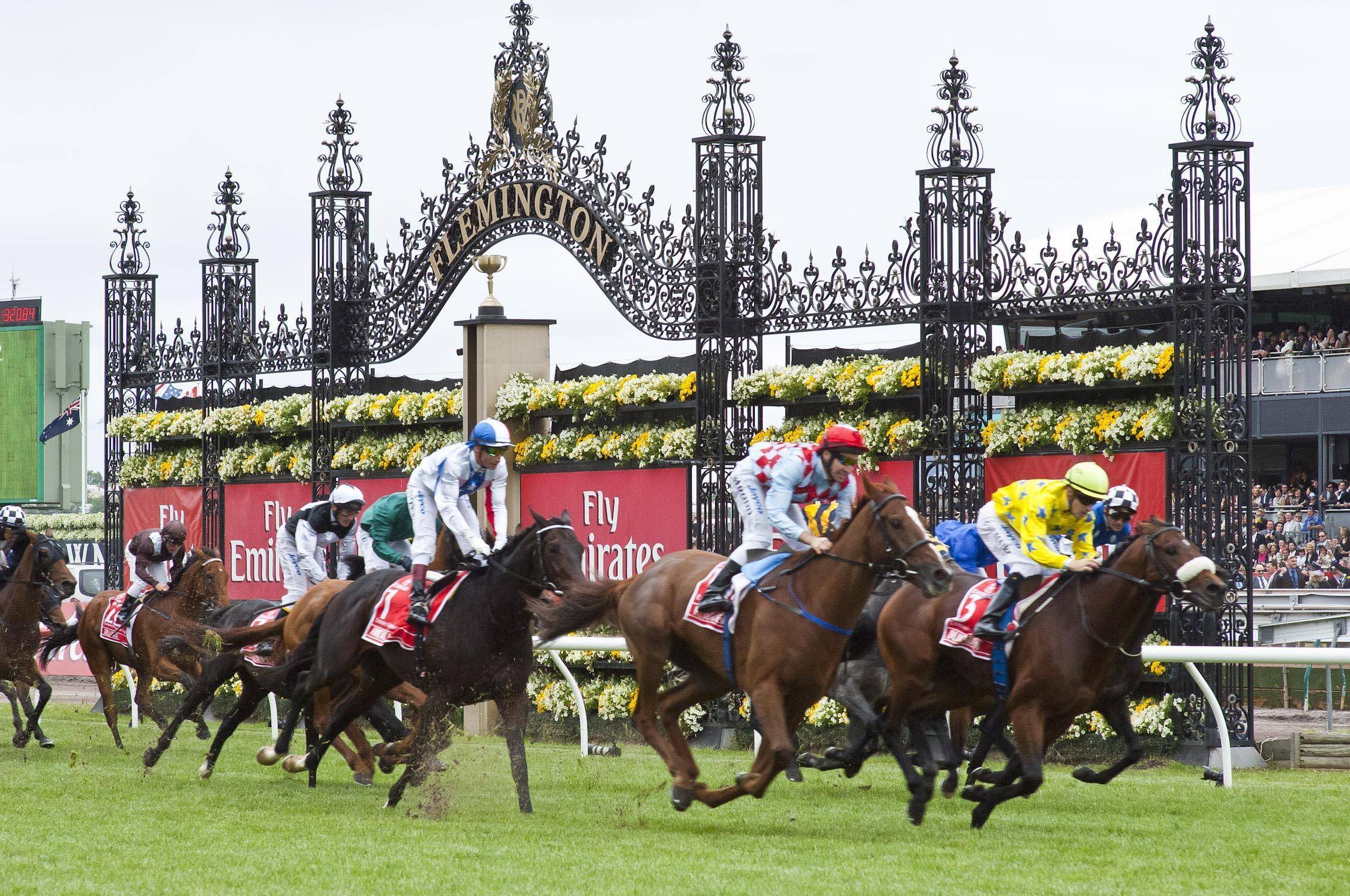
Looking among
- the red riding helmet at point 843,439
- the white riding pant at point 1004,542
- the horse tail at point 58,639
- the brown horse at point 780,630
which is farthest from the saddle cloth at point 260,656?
the white riding pant at point 1004,542

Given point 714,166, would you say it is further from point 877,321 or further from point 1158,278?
point 1158,278

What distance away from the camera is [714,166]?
11.9 m

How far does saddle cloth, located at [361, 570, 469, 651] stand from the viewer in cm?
802

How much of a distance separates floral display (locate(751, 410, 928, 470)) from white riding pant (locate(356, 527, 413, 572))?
8.69 feet

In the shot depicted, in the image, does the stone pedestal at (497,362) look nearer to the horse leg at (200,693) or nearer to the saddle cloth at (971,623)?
the horse leg at (200,693)

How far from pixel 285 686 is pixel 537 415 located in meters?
3.99

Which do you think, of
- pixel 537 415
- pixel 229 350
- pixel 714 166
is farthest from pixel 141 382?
pixel 714 166

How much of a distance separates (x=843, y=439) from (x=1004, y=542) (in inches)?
39.7

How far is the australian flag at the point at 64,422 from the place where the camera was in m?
25.7

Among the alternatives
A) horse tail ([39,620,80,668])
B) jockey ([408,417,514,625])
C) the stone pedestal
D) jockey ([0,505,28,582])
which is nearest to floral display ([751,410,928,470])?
the stone pedestal

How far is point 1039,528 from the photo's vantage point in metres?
7.47

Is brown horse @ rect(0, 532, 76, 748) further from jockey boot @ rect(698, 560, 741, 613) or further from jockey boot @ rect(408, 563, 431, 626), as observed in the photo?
jockey boot @ rect(698, 560, 741, 613)

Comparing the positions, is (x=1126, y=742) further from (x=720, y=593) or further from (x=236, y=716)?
(x=236, y=716)

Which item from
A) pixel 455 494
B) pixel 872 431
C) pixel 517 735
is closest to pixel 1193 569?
pixel 517 735
